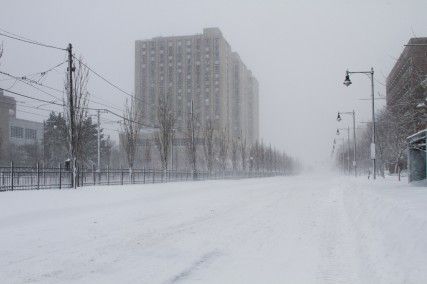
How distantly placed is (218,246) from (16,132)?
105002 mm

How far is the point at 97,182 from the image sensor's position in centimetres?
3362

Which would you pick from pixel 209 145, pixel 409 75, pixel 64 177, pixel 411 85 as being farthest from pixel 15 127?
pixel 409 75

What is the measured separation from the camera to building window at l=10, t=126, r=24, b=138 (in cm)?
10312

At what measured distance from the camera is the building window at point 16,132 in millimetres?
103125

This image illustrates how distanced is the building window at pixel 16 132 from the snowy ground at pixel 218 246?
311ft

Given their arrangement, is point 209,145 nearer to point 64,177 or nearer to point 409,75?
point 409,75

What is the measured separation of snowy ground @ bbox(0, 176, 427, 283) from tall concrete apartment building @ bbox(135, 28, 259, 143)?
131 meters

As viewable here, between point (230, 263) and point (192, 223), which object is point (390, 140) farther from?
point (230, 263)

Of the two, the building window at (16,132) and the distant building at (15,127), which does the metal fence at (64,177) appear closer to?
the distant building at (15,127)

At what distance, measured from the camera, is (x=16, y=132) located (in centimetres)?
10506

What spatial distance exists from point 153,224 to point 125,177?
2782cm

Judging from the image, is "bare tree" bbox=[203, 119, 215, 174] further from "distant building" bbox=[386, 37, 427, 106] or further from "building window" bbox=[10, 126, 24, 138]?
"building window" bbox=[10, 126, 24, 138]

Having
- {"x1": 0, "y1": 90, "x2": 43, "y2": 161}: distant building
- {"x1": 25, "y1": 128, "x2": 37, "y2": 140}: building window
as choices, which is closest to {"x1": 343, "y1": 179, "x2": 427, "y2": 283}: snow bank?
{"x1": 0, "y1": 90, "x2": 43, "y2": 161}: distant building

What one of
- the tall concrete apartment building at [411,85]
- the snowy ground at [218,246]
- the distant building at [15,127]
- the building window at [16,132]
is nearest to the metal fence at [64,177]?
the snowy ground at [218,246]
